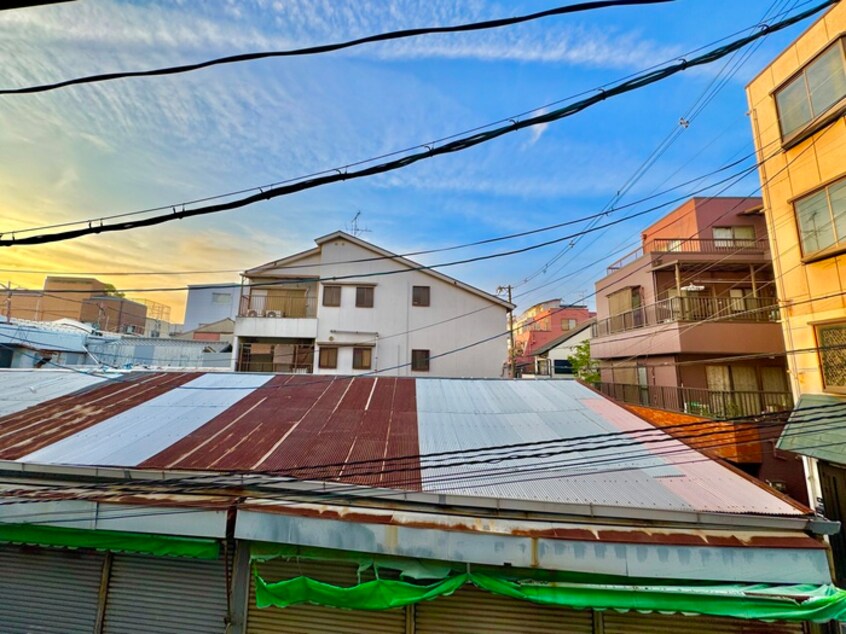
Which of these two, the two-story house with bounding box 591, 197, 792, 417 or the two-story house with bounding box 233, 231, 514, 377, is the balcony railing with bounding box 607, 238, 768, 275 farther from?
the two-story house with bounding box 233, 231, 514, 377

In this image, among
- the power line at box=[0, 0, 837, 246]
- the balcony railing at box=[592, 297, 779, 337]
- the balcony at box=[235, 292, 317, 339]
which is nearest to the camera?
the power line at box=[0, 0, 837, 246]

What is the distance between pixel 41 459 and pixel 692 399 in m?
17.3

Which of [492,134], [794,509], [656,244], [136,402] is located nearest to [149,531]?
[136,402]

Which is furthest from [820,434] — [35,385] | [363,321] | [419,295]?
[35,385]

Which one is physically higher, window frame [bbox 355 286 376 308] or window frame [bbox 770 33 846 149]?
window frame [bbox 770 33 846 149]

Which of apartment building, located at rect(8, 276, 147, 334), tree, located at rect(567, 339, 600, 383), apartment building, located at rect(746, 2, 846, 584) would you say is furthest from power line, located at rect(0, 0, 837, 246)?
apartment building, located at rect(8, 276, 147, 334)

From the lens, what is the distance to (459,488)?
4.41 metres

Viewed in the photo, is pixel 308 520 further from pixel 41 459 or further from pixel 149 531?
pixel 41 459

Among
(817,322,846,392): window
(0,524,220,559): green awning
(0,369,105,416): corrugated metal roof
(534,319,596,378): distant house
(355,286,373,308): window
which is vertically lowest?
(0,524,220,559): green awning

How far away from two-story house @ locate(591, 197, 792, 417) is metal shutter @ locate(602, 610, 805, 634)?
8726 millimetres

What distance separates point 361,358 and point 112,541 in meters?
14.0

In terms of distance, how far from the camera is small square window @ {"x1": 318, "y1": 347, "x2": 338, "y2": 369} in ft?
60.3

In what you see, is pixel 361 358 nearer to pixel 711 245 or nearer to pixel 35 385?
pixel 35 385

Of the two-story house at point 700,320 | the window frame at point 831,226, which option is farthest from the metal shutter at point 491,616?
the window frame at point 831,226
